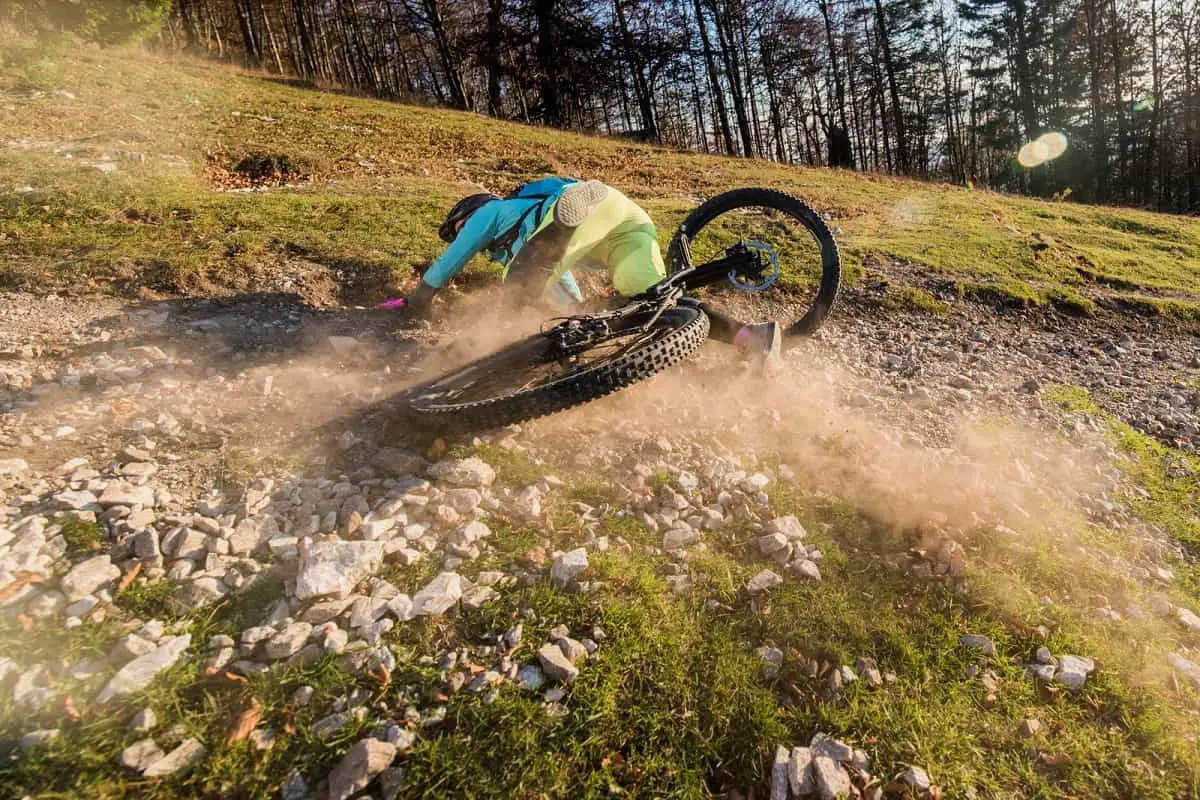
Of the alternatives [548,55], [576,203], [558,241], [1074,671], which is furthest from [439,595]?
[548,55]

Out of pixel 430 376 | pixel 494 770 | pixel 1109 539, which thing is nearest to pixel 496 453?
pixel 430 376

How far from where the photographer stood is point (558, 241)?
4.50 m

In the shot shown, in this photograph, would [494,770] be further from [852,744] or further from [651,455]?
[651,455]

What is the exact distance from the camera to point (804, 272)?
24.5 ft

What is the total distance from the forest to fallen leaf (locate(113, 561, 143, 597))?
30.4 metres

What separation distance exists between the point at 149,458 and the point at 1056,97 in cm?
4920

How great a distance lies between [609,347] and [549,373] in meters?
0.51

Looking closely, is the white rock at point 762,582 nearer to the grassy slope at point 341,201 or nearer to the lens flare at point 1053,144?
the grassy slope at point 341,201

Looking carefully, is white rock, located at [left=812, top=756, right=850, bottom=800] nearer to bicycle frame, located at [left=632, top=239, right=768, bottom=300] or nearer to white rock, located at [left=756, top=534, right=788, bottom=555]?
white rock, located at [left=756, top=534, right=788, bottom=555]

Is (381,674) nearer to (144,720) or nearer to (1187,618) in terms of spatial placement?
(144,720)

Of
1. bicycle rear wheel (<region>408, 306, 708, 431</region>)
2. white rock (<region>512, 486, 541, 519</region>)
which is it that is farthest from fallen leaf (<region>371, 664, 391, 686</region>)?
bicycle rear wheel (<region>408, 306, 708, 431</region>)

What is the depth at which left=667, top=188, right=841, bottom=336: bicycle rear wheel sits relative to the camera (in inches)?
213

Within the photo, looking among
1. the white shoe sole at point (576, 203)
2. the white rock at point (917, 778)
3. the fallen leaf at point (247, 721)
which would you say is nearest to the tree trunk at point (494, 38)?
the white shoe sole at point (576, 203)

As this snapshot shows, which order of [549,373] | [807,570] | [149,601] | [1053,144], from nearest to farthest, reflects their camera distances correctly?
1. [149,601]
2. [807,570]
3. [549,373]
4. [1053,144]
